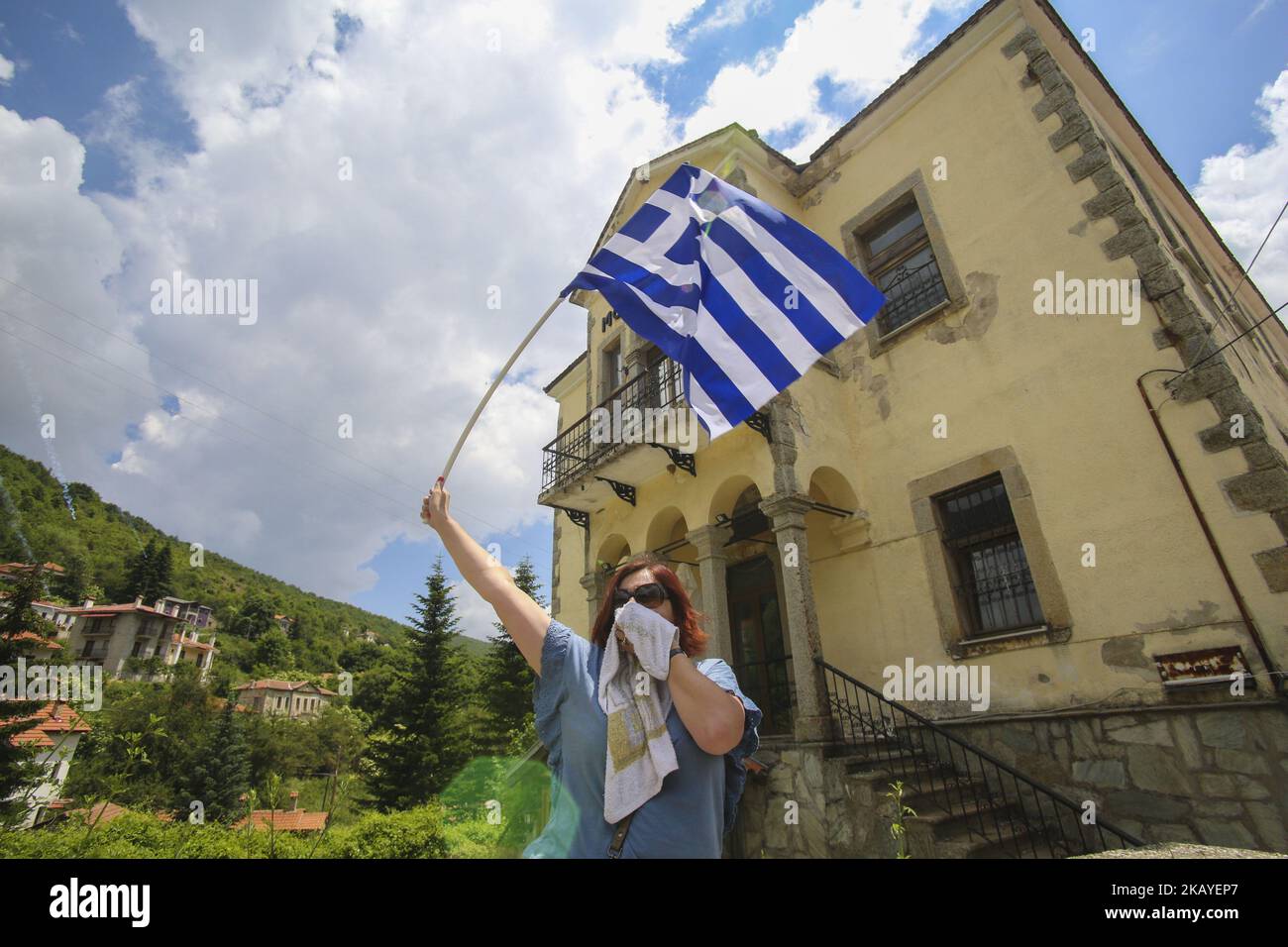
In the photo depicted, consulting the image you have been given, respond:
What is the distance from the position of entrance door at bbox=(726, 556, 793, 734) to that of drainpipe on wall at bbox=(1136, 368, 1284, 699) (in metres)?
5.35

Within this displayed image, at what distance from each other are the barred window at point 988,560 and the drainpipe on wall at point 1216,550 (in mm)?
1771

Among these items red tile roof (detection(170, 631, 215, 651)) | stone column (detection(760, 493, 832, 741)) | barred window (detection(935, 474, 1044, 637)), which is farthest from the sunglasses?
red tile roof (detection(170, 631, 215, 651))

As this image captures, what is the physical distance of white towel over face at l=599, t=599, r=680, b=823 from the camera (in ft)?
5.03

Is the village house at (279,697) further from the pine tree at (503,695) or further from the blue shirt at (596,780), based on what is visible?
the blue shirt at (596,780)

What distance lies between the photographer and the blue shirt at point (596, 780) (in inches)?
60.2

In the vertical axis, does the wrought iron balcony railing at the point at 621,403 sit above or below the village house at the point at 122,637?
below

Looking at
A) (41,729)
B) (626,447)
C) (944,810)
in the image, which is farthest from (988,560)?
(41,729)

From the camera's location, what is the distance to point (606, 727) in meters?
1.66

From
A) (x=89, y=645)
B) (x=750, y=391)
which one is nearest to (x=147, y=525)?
(x=89, y=645)

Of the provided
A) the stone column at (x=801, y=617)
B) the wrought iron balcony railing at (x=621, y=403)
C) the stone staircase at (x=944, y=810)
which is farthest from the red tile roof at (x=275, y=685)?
the stone staircase at (x=944, y=810)

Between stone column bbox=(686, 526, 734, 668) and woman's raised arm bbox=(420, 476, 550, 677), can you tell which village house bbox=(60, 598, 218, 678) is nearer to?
stone column bbox=(686, 526, 734, 668)

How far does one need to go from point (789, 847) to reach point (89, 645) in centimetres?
11108

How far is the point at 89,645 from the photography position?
8244cm
